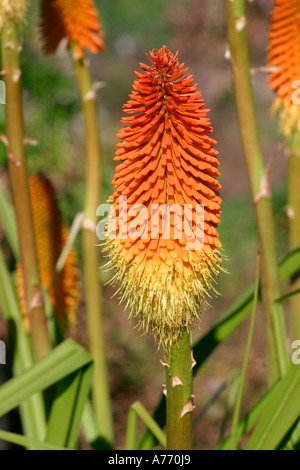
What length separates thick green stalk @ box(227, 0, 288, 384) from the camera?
1.46m

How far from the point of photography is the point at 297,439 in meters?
1.38

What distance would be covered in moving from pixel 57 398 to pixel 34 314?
23 cm

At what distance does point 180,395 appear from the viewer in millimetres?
1120

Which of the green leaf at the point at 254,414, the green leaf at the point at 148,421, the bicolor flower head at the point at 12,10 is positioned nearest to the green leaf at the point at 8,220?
the bicolor flower head at the point at 12,10

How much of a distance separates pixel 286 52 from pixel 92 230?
2.50 ft

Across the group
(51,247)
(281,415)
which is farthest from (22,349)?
(281,415)

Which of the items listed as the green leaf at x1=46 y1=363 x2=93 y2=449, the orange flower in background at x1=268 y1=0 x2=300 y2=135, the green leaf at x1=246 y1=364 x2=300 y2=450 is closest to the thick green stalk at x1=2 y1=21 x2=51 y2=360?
the green leaf at x1=46 y1=363 x2=93 y2=449

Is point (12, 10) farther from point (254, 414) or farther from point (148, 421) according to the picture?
point (254, 414)

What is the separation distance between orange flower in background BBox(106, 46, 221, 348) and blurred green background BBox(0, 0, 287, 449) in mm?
1253

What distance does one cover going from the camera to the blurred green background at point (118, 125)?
2.74m

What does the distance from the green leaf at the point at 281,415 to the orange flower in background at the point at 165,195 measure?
0.30m

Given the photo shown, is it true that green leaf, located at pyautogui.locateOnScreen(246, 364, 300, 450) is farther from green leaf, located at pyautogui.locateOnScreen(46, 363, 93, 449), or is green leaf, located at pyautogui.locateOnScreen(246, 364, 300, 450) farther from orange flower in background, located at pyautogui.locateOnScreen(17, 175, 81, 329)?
Answer: orange flower in background, located at pyautogui.locateOnScreen(17, 175, 81, 329)
